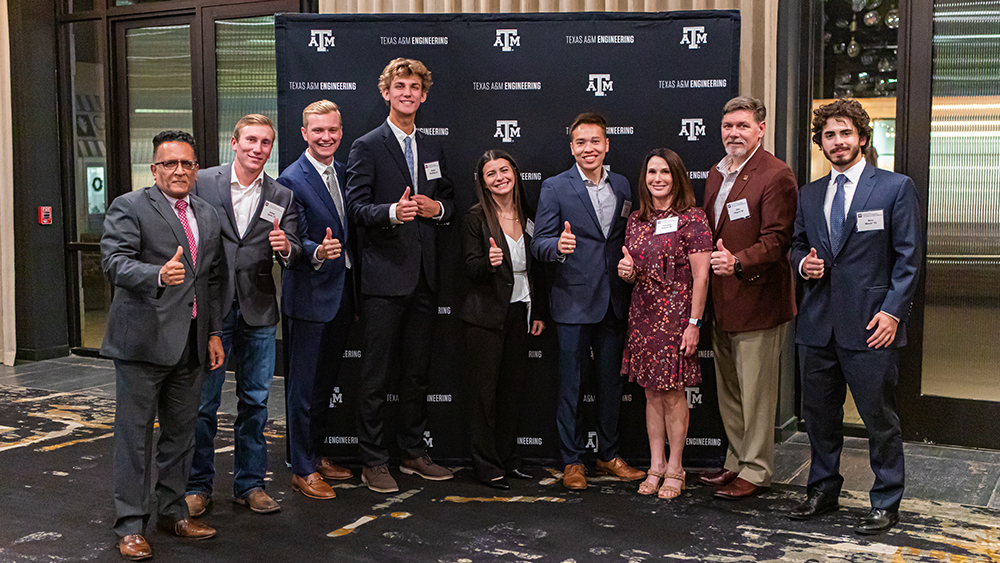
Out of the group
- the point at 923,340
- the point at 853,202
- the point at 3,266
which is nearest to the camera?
the point at 853,202

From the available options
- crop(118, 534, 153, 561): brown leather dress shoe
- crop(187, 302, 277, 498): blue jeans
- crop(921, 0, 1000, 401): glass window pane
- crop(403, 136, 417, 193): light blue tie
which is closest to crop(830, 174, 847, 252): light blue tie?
crop(921, 0, 1000, 401): glass window pane

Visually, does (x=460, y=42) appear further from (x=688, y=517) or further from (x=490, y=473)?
(x=688, y=517)

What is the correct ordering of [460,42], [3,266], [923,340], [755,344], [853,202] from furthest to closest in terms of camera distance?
1. [3,266]
2. [923,340]
3. [460,42]
4. [755,344]
5. [853,202]

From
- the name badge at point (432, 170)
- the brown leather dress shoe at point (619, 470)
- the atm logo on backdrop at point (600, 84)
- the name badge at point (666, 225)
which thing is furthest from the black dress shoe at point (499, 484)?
the atm logo on backdrop at point (600, 84)

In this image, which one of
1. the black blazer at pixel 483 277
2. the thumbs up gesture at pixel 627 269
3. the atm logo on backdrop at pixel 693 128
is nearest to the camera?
the thumbs up gesture at pixel 627 269

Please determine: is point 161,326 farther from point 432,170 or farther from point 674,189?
point 674,189

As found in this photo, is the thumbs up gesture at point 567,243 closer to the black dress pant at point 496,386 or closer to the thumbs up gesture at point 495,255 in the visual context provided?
the thumbs up gesture at point 495,255

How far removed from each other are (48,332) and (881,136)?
23.0ft

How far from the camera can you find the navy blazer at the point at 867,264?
3.44 m

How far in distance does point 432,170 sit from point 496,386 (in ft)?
3.71

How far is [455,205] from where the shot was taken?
4.45 metres

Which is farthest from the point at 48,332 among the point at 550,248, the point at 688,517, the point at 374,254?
the point at 688,517

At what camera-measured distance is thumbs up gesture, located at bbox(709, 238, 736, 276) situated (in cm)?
382

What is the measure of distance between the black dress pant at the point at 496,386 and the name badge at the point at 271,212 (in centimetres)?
108
